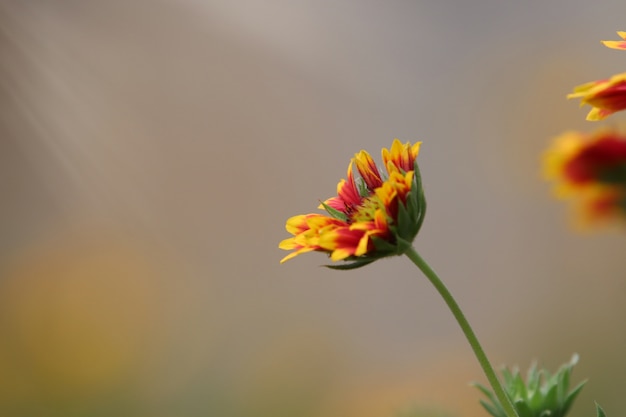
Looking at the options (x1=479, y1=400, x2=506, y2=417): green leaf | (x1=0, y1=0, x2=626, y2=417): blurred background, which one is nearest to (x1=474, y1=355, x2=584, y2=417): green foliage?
(x1=479, y1=400, x2=506, y2=417): green leaf

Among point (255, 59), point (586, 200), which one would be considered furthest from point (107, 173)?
point (586, 200)

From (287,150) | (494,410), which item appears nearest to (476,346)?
(494,410)

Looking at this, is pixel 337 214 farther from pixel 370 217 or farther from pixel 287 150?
pixel 287 150

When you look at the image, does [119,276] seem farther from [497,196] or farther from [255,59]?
[497,196]

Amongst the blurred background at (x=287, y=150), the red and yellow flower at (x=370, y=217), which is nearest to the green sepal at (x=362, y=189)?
the red and yellow flower at (x=370, y=217)

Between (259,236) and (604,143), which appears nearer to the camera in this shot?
(604,143)

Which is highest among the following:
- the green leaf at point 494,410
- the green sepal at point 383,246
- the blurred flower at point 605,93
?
the blurred flower at point 605,93

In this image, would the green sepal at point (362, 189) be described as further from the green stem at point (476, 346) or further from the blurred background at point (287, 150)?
the blurred background at point (287, 150)
